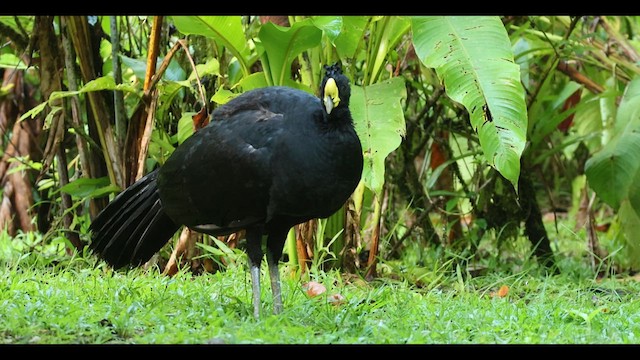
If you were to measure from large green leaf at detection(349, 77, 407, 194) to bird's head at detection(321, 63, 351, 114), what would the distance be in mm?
837

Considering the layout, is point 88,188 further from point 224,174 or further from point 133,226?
point 224,174

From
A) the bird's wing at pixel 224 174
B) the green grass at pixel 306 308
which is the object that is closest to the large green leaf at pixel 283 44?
the bird's wing at pixel 224 174

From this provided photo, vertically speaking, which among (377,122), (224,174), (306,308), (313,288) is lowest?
(313,288)

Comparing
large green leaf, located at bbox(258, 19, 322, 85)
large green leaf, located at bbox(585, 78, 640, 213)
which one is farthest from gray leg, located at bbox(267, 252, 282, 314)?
large green leaf, located at bbox(585, 78, 640, 213)

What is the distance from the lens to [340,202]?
4.22m

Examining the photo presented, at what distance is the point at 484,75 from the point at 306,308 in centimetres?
165

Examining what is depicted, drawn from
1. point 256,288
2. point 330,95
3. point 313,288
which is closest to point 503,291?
point 313,288

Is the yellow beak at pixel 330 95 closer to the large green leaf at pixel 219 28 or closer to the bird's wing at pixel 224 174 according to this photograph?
the bird's wing at pixel 224 174

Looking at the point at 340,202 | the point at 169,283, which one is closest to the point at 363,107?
the point at 340,202

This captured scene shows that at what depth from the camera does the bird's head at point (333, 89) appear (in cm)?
409

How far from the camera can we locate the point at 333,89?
4.09 meters
